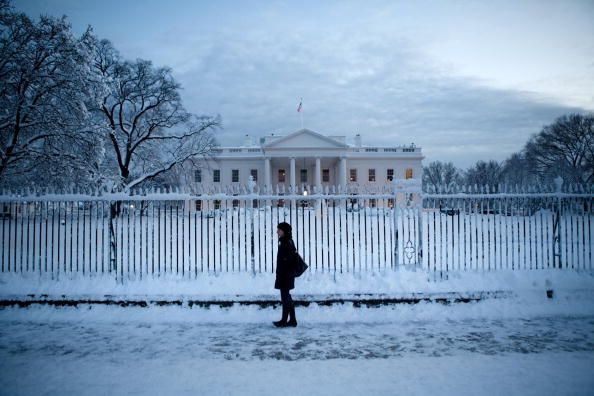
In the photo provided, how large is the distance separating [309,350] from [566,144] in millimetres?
55685

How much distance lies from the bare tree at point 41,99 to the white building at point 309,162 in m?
33.6

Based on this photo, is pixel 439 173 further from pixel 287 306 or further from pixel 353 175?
pixel 287 306

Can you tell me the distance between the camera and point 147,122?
28.2m

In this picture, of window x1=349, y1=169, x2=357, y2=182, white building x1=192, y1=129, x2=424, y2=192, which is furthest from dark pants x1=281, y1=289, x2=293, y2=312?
window x1=349, y1=169, x2=357, y2=182

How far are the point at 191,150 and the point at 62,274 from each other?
21.6 meters

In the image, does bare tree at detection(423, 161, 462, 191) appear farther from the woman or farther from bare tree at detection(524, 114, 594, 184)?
the woman

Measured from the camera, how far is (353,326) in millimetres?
5680

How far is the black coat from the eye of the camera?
571 cm

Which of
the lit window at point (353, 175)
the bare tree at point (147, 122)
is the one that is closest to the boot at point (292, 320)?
the bare tree at point (147, 122)

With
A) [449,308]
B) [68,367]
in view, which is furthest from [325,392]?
[449,308]

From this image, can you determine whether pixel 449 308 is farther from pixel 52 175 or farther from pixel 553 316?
pixel 52 175

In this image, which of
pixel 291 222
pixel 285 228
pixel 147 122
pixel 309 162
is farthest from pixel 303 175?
pixel 285 228

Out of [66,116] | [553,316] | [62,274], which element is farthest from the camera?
[66,116]

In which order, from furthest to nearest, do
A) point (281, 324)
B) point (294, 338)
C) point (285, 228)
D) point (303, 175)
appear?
point (303, 175) → point (285, 228) → point (281, 324) → point (294, 338)
